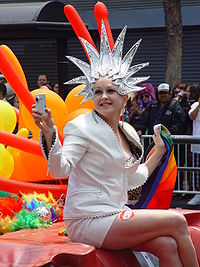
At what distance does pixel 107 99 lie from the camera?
13.2ft

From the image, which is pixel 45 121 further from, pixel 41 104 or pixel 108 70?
pixel 108 70

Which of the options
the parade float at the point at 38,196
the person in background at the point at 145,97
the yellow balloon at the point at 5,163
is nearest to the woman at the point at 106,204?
the parade float at the point at 38,196

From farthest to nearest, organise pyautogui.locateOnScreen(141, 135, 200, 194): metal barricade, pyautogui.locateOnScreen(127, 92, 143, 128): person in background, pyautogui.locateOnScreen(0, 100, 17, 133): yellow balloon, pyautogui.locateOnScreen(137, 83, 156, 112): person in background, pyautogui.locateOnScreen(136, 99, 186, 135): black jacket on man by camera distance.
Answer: pyautogui.locateOnScreen(137, 83, 156, 112): person in background → pyautogui.locateOnScreen(127, 92, 143, 128): person in background → pyautogui.locateOnScreen(136, 99, 186, 135): black jacket on man → pyautogui.locateOnScreen(141, 135, 200, 194): metal barricade → pyautogui.locateOnScreen(0, 100, 17, 133): yellow balloon

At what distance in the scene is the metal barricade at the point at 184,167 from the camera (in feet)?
28.2

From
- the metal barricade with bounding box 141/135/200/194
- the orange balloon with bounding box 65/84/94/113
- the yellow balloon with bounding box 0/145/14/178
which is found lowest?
the metal barricade with bounding box 141/135/200/194

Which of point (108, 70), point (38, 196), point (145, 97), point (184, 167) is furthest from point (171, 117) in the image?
point (108, 70)

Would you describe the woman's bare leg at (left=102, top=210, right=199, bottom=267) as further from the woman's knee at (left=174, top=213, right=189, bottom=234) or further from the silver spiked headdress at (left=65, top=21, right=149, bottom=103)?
the silver spiked headdress at (left=65, top=21, right=149, bottom=103)

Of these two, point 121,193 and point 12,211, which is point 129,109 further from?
point 121,193

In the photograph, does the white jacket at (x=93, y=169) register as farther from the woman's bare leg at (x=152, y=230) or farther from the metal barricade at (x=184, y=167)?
the metal barricade at (x=184, y=167)

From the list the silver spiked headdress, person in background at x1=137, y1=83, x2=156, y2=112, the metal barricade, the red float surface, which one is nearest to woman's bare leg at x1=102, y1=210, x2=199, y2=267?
the red float surface

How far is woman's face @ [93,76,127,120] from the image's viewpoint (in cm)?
403

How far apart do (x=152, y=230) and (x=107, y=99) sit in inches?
28.5

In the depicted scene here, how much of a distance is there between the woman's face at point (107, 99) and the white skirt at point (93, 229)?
0.55 m

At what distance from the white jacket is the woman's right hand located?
0.18 m
